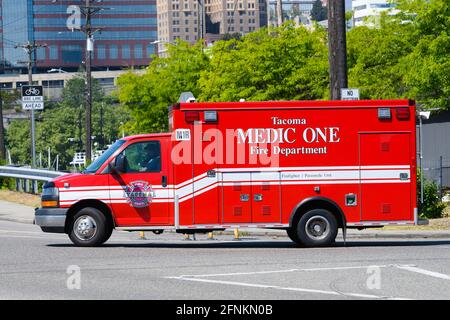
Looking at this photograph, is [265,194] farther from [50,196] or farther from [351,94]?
[351,94]

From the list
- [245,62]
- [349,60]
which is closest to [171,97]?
[245,62]

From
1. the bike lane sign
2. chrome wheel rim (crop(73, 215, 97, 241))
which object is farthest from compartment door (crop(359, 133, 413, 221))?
the bike lane sign

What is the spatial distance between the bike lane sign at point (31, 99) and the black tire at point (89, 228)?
528 inches

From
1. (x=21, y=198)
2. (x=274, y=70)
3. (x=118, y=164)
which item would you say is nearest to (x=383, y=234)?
(x=118, y=164)

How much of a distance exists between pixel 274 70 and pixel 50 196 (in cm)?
3230

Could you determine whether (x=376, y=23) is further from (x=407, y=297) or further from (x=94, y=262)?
(x=407, y=297)

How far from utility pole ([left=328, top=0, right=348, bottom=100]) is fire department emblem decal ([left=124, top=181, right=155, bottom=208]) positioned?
24.3 ft

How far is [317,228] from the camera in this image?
19672 millimetres

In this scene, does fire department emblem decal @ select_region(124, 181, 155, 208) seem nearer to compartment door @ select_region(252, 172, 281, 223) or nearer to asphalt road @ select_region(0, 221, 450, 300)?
asphalt road @ select_region(0, 221, 450, 300)

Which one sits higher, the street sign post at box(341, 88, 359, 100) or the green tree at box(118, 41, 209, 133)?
the green tree at box(118, 41, 209, 133)

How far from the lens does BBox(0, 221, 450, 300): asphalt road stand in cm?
1332

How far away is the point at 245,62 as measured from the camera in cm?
5200

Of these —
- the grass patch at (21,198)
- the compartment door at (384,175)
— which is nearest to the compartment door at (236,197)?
the compartment door at (384,175)
